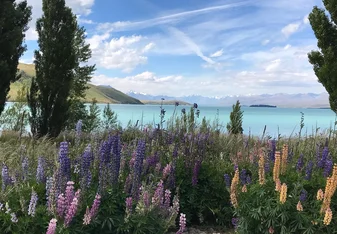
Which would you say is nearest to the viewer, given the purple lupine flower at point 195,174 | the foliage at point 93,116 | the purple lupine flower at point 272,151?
the purple lupine flower at point 195,174

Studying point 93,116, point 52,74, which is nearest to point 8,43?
point 52,74

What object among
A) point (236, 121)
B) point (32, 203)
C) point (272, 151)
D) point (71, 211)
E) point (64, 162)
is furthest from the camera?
point (236, 121)

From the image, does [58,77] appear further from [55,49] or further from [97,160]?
[97,160]

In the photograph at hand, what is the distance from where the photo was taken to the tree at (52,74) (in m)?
13.5

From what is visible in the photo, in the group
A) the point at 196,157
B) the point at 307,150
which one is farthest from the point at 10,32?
the point at 307,150

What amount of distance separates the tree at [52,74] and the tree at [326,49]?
28.2 ft

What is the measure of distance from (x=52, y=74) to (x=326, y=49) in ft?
30.6

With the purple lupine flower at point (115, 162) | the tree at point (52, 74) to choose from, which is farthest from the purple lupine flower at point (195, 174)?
the tree at point (52, 74)

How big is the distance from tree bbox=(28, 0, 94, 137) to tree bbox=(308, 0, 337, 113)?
859 centimetres

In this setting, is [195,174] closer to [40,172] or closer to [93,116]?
[40,172]

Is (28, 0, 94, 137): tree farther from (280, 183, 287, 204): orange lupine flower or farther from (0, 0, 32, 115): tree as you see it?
(280, 183, 287, 204): orange lupine flower

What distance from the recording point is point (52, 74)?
44.4ft

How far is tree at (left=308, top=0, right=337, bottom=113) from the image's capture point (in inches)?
417

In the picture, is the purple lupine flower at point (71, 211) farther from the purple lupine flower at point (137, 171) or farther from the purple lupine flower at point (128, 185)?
the purple lupine flower at point (128, 185)
